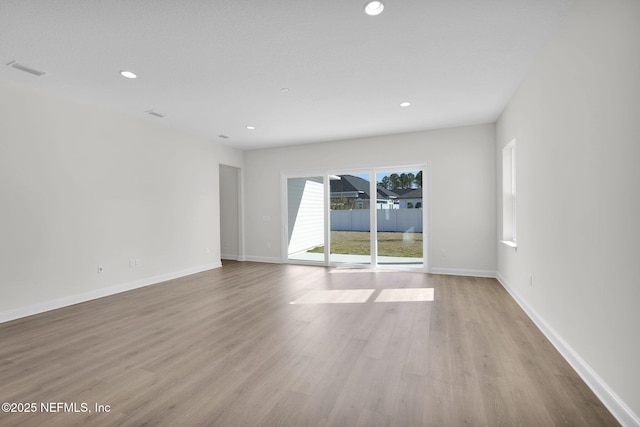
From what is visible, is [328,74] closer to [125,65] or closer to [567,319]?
[125,65]

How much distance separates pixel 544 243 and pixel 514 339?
98 centimetres

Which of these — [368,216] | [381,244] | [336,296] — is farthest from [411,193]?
[336,296]

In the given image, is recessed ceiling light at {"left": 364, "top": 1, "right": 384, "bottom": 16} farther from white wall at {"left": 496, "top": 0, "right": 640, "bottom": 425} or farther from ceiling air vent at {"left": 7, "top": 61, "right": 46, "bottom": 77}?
ceiling air vent at {"left": 7, "top": 61, "right": 46, "bottom": 77}

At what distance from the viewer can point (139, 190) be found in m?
5.07

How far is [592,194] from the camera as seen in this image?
6.85 feet

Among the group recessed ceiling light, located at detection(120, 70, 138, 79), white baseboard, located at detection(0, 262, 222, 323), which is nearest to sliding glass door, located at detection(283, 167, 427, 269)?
white baseboard, located at detection(0, 262, 222, 323)

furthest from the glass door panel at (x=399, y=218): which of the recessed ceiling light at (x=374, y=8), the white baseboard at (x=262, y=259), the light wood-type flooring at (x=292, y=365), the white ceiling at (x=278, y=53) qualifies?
the recessed ceiling light at (x=374, y=8)

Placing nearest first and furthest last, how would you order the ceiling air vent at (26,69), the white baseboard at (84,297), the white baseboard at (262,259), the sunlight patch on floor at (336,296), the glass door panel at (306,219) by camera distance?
the ceiling air vent at (26,69) → the white baseboard at (84,297) → the sunlight patch on floor at (336,296) → the glass door panel at (306,219) → the white baseboard at (262,259)

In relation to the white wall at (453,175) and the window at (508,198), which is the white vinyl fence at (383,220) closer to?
the white wall at (453,175)


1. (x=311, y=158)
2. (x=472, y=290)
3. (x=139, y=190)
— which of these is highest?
(x=311, y=158)

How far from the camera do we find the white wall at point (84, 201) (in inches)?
141

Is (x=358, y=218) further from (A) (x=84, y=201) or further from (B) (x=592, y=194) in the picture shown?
(A) (x=84, y=201)

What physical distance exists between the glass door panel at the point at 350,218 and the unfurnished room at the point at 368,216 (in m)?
0.22

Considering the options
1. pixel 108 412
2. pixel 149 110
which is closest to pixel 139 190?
pixel 149 110
